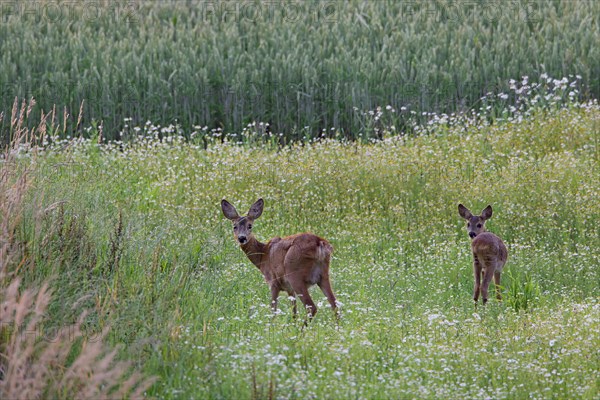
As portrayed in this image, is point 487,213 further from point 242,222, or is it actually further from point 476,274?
point 242,222

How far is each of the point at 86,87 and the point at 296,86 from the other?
13.0ft

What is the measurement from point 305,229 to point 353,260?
1478mm

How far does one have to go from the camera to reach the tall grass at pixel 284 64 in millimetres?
20562

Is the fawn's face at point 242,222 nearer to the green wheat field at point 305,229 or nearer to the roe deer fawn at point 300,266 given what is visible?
the roe deer fawn at point 300,266

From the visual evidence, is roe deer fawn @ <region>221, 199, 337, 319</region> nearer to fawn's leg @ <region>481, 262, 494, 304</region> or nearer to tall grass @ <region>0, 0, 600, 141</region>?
fawn's leg @ <region>481, 262, 494, 304</region>

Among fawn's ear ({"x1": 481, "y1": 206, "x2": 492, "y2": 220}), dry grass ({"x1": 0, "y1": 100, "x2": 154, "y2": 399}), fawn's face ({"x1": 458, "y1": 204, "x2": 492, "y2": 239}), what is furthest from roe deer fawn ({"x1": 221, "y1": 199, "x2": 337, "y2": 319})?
dry grass ({"x1": 0, "y1": 100, "x2": 154, "y2": 399})

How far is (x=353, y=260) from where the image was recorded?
12.5m

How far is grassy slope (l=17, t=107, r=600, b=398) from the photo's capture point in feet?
25.9

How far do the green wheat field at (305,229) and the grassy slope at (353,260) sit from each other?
31 mm

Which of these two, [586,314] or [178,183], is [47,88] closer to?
[178,183]

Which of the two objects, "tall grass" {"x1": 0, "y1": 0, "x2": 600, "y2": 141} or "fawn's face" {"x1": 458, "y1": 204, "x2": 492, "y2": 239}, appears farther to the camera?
"tall grass" {"x1": 0, "y1": 0, "x2": 600, "y2": 141}

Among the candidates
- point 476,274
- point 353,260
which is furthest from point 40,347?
point 353,260

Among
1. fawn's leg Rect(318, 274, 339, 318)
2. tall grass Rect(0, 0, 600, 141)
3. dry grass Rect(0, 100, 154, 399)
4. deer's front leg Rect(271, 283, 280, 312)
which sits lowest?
deer's front leg Rect(271, 283, 280, 312)

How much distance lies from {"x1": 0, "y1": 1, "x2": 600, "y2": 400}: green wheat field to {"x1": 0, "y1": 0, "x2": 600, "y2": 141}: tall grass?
0.08 meters
